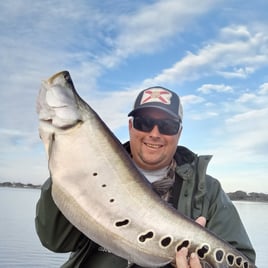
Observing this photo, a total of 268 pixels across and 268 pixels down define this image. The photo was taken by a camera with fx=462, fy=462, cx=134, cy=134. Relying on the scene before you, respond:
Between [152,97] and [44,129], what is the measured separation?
6.08 ft

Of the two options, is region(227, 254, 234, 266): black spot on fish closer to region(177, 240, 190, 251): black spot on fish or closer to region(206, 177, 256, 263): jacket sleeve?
region(177, 240, 190, 251): black spot on fish

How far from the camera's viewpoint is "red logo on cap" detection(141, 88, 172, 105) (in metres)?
5.20

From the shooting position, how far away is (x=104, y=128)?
149 inches

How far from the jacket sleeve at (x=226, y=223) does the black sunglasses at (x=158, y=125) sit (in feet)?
2.49

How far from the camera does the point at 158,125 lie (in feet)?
16.5

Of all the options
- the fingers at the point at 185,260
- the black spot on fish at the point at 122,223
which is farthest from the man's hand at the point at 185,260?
the black spot on fish at the point at 122,223

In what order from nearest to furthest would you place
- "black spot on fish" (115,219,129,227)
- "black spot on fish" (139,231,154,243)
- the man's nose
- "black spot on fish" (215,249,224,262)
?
"black spot on fish" (115,219,129,227) < "black spot on fish" (139,231,154,243) < "black spot on fish" (215,249,224,262) < the man's nose

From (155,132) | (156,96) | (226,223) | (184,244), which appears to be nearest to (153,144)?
(155,132)

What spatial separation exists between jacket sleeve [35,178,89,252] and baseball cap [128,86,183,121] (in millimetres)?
1438

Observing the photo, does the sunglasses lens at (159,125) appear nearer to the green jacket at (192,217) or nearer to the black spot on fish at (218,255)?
the green jacket at (192,217)

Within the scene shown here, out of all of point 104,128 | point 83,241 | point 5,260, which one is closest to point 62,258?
point 5,260

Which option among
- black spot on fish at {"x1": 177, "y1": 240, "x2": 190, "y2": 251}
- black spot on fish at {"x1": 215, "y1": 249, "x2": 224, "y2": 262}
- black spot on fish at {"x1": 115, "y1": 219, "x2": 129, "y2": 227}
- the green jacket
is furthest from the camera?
the green jacket

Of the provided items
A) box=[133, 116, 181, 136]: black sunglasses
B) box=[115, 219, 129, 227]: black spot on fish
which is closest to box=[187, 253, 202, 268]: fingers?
box=[115, 219, 129, 227]: black spot on fish

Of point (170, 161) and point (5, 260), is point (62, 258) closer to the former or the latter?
point (5, 260)
